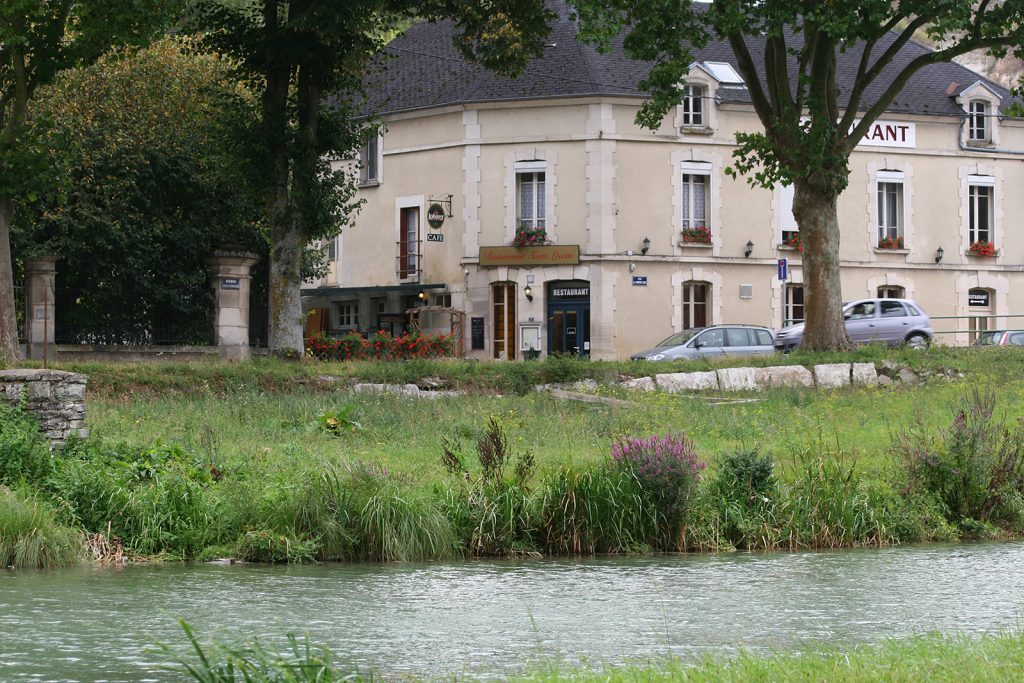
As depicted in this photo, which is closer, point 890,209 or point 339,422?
point 339,422

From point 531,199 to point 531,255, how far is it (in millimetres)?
1888

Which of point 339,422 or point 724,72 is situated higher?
point 724,72

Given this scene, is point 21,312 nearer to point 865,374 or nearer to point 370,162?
point 865,374

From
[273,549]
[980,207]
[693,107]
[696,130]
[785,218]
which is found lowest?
[273,549]

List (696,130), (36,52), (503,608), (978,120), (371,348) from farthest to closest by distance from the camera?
(978,120) < (696,130) < (371,348) < (36,52) < (503,608)

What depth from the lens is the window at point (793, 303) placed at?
45.2 metres

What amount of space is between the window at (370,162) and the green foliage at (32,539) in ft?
112

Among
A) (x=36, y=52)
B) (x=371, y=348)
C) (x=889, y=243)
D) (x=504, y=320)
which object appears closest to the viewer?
(x=36, y=52)

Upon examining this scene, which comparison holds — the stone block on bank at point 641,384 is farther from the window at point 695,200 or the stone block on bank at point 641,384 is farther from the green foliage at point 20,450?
the window at point 695,200

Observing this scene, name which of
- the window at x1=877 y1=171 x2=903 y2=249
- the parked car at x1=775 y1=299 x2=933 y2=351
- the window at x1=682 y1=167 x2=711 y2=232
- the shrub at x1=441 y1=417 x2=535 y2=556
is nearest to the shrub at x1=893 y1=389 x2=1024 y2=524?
the shrub at x1=441 y1=417 x2=535 y2=556

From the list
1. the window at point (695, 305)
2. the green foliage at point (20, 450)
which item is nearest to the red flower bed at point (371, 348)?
the window at point (695, 305)

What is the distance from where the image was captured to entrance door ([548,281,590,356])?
140 ft

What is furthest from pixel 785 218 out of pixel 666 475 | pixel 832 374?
pixel 666 475

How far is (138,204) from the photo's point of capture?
31.3 metres
